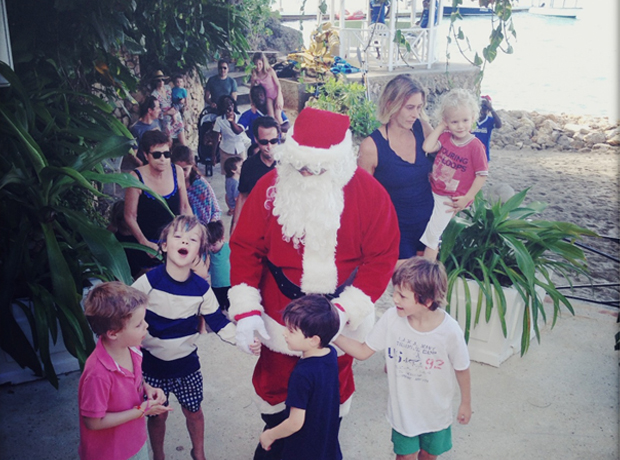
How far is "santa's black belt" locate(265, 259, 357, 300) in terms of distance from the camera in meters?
2.14

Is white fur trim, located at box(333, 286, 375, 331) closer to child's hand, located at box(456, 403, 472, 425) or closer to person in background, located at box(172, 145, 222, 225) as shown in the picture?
child's hand, located at box(456, 403, 472, 425)

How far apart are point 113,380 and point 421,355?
1046 mm

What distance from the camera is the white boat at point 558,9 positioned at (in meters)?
48.1

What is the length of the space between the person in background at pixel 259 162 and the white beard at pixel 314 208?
136 cm

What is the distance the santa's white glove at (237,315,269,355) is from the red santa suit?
0.03 metres

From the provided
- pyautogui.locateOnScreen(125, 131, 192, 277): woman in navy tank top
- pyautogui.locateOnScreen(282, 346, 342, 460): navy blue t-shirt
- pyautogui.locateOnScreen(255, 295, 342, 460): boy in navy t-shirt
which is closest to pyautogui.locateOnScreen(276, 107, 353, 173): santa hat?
pyautogui.locateOnScreen(255, 295, 342, 460): boy in navy t-shirt

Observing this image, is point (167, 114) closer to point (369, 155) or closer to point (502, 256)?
point (369, 155)

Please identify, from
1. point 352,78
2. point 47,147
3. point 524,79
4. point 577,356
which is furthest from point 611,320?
point 524,79

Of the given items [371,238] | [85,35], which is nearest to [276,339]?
[371,238]

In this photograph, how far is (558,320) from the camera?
3736mm

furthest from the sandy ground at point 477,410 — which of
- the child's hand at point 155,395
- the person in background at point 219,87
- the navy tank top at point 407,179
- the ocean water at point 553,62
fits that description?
the ocean water at point 553,62

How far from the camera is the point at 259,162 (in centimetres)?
355

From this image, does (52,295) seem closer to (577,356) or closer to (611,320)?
(577,356)

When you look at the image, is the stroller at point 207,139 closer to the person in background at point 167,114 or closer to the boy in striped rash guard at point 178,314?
the person in background at point 167,114
